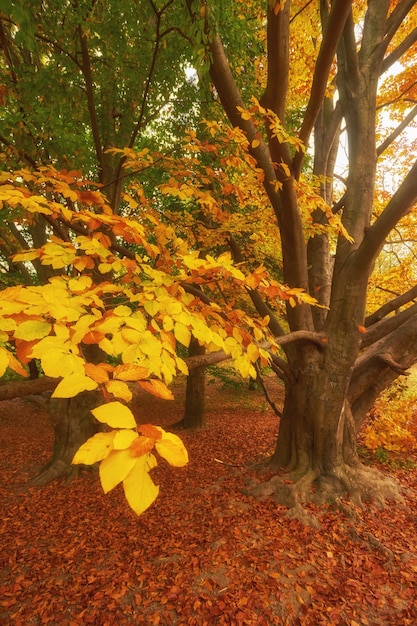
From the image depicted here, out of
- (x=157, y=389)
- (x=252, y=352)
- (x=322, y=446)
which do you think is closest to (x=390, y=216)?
(x=252, y=352)

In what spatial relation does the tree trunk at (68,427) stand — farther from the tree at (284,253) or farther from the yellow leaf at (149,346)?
the yellow leaf at (149,346)

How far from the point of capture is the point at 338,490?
434 cm

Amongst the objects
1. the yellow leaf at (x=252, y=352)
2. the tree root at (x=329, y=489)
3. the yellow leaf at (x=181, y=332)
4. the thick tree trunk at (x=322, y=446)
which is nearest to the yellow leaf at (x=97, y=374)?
the yellow leaf at (x=181, y=332)

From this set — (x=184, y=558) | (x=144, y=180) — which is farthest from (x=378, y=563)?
(x=144, y=180)

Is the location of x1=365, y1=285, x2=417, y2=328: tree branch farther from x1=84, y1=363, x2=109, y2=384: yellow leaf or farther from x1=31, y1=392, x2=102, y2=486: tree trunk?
x1=31, y1=392, x2=102, y2=486: tree trunk

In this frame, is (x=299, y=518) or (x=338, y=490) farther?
(x=338, y=490)

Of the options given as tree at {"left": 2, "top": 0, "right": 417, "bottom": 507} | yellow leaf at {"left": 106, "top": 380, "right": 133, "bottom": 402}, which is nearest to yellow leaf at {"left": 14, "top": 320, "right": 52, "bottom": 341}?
tree at {"left": 2, "top": 0, "right": 417, "bottom": 507}

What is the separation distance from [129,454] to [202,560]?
3.41 metres

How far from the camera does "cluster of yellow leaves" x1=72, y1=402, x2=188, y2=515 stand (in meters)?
0.92

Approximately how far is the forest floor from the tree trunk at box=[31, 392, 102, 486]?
45 centimetres

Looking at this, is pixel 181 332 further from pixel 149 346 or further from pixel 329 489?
pixel 329 489

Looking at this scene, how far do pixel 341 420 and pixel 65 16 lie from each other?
Answer: 21.0 feet

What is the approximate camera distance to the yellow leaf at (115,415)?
3.30ft

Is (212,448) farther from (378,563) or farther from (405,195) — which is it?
Answer: (405,195)
